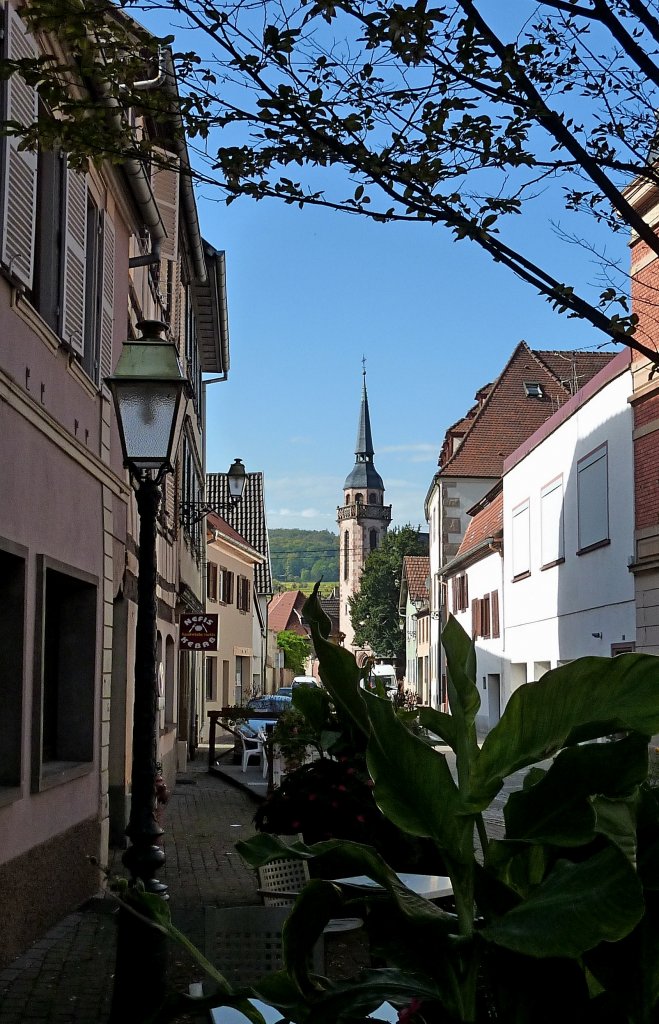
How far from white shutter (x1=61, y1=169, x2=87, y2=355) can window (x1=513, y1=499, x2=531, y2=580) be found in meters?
17.3

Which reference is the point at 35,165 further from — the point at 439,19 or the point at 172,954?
the point at 172,954

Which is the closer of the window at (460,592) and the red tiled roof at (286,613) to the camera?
the window at (460,592)

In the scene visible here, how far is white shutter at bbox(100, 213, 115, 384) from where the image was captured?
10719 mm

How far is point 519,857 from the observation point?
210 cm

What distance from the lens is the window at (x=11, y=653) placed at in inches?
300

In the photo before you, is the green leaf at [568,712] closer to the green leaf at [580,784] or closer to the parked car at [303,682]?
the green leaf at [580,784]

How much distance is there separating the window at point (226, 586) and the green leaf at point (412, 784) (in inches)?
1377

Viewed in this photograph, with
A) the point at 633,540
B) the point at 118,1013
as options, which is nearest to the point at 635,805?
the point at 118,1013

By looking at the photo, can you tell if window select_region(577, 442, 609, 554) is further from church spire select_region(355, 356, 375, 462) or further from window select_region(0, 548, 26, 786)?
church spire select_region(355, 356, 375, 462)

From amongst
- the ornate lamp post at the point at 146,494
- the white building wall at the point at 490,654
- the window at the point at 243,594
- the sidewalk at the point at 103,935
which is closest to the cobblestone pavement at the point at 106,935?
the sidewalk at the point at 103,935

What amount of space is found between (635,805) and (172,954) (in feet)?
20.6

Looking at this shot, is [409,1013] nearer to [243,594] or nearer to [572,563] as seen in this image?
[572,563]

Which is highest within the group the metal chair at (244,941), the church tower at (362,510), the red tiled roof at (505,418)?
the church tower at (362,510)

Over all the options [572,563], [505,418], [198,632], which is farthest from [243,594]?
[572,563]
